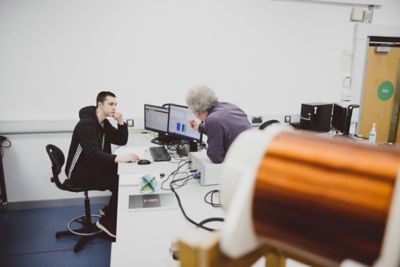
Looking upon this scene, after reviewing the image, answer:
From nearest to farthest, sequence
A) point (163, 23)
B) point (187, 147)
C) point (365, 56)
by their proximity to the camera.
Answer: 1. point (187, 147)
2. point (163, 23)
3. point (365, 56)

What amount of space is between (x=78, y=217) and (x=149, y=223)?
1.79 m

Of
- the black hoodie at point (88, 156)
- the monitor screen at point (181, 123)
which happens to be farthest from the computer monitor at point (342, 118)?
the black hoodie at point (88, 156)

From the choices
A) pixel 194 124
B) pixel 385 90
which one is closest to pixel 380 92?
pixel 385 90

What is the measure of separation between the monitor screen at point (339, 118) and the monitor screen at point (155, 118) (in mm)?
1842

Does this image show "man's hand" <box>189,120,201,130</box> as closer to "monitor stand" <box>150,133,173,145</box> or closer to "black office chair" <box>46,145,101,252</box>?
"monitor stand" <box>150,133,173,145</box>

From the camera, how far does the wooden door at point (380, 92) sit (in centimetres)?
398

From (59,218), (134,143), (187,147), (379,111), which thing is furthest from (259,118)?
(59,218)

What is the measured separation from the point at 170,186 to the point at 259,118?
2.03 metres

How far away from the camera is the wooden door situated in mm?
3980

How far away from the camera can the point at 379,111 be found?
4.16 meters

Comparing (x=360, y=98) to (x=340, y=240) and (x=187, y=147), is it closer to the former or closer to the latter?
(x=187, y=147)

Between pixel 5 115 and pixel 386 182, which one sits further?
pixel 5 115

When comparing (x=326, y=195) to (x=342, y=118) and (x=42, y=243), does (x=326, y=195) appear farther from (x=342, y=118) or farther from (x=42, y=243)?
(x=342, y=118)

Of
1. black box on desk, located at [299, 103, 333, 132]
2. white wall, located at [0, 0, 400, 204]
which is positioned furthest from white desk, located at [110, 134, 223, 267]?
black box on desk, located at [299, 103, 333, 132]
